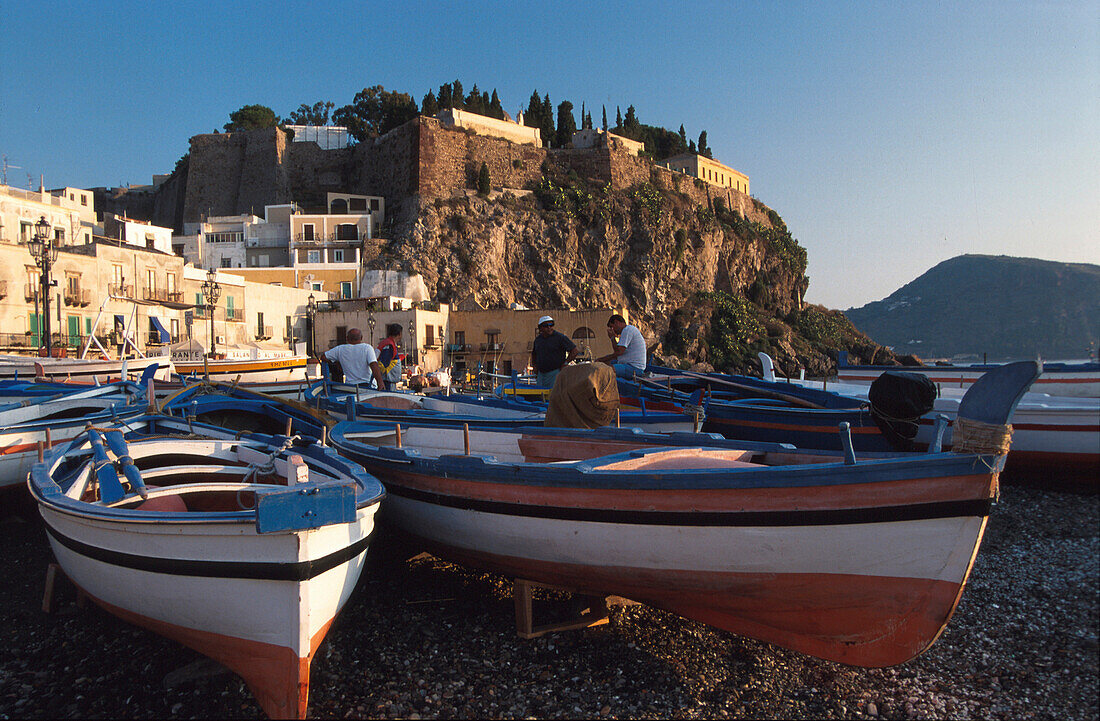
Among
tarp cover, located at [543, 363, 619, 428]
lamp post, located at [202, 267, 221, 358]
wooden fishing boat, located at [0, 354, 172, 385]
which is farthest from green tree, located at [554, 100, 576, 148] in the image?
tarp cover, located at [543, 363, 619, 428]

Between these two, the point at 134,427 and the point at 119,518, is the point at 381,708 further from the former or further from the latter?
the point at 134,427

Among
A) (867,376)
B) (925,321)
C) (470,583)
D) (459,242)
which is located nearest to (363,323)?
(459,242)

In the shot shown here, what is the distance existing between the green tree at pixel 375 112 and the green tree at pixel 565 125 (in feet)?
45.7

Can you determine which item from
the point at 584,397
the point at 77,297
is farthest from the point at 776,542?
the point at 77,297

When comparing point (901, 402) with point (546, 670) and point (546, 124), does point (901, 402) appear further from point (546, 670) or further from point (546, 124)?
point (546, 124)

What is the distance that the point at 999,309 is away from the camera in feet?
118

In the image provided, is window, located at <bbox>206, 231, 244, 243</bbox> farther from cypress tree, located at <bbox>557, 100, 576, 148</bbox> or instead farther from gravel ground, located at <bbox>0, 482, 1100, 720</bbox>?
gravel ground, located at <bbox>0, 482, 1100, 720</bbox>

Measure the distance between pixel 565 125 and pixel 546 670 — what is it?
2371 inches

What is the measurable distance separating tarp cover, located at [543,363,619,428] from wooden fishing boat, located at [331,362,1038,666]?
100 cm

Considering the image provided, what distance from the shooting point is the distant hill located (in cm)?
2259

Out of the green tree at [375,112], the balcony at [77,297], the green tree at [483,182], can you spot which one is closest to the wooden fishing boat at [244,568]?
the balcony at [77,297]

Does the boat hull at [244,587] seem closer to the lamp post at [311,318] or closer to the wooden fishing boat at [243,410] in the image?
the wooden fishing boat at [243,410]

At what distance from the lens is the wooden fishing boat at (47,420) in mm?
6934

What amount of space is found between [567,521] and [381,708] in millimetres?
1574
